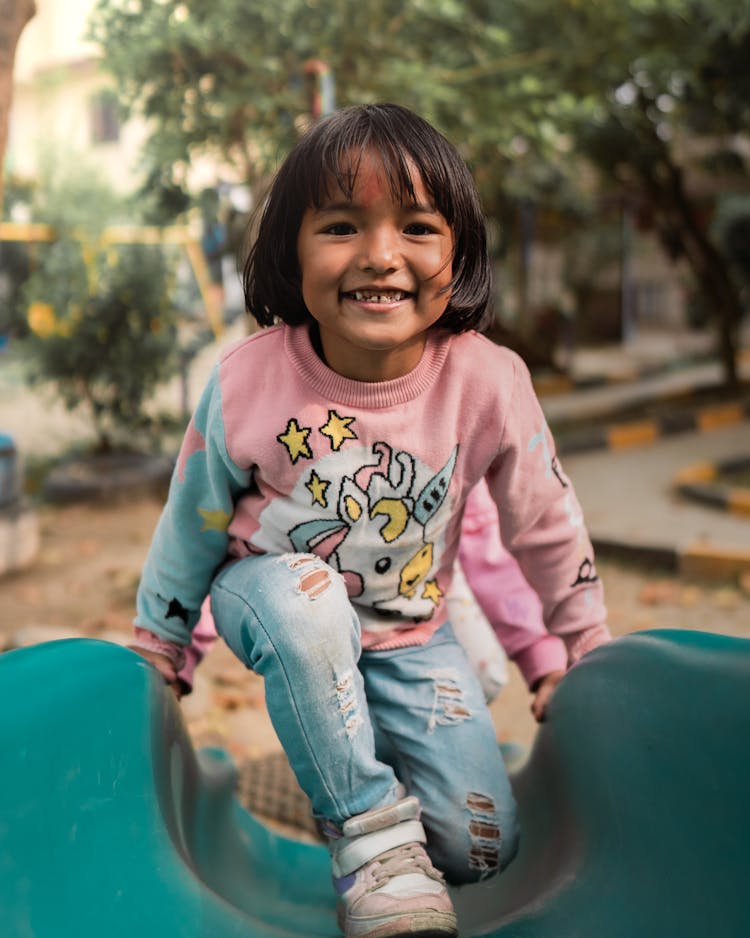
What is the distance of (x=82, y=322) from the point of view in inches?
231

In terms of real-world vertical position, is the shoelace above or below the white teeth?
below

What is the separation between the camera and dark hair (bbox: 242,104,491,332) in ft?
4.27

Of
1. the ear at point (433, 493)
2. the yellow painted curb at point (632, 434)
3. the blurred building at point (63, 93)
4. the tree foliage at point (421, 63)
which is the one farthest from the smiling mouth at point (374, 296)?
the blurred building at point (63, 93)

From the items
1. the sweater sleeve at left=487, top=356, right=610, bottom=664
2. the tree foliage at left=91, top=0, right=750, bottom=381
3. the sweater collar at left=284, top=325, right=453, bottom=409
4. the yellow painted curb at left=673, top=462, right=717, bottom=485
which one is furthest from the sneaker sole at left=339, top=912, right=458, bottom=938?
the yellow painted curb at left=673, top=462, right=717, bottom=485

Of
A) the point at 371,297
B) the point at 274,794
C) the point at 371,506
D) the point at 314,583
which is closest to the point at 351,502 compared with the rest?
the point at 371,506

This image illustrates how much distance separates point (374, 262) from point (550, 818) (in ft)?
2.54

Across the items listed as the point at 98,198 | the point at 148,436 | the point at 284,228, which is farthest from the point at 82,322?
the point at 284,228

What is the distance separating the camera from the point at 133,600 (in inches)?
159

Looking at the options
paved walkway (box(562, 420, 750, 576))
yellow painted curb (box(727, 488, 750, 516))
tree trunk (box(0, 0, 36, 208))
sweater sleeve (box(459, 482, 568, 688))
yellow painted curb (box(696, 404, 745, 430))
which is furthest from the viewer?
yellow painted curb (box(696, 404, 745, 430))

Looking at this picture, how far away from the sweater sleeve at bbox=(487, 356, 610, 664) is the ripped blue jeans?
0.16m

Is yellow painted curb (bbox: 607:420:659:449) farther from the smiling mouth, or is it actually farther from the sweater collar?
the smiling mouth

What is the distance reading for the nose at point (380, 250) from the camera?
130cm

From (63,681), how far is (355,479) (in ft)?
1.45

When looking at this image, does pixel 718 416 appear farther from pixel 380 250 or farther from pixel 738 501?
pixel 380 250
